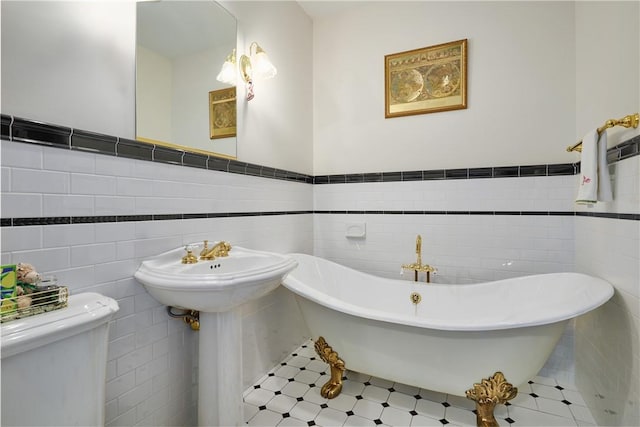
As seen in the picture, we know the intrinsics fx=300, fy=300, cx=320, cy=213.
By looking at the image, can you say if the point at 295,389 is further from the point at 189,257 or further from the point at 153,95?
the point at 153,95

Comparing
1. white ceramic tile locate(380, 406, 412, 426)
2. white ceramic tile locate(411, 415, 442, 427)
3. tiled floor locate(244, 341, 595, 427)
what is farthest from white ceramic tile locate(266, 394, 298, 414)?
white ceramic tile locate(411, 415, 442, 427)

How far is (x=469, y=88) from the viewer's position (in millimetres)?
2250

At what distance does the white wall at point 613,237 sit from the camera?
4.20 feet

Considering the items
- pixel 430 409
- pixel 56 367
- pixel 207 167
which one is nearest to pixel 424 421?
pixel 430 409

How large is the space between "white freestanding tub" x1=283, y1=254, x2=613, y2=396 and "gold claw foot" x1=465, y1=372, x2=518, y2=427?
3cm

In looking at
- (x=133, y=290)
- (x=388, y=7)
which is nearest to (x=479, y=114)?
(x=388, y=7)

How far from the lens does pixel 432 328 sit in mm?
1378

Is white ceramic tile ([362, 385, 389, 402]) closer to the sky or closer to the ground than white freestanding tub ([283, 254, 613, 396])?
Answer: closer to the ground

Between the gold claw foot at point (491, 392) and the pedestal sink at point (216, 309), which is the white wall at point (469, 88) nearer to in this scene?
the gold claw foot at point (491, 392)

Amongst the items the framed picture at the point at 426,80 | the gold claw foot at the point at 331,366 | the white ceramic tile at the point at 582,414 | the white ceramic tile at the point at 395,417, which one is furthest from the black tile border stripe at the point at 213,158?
the white ceramic tile at the point at 395,417

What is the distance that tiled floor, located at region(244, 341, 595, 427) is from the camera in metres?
1.60

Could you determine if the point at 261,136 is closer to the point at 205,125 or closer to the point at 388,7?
the point at 205,125

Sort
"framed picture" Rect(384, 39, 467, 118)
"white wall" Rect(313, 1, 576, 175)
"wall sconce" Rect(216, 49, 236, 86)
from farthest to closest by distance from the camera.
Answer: "framed picture" Rect(384, 39, 467, 118) → "white wall" Rect(313, 1, 576, 175) → "wall sconce" Rect(216, 49, 236, 86)

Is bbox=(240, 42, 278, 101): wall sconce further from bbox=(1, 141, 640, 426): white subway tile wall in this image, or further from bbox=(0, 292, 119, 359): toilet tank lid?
→ bbox=(0, 292, 119, 359): toilet tank lid
